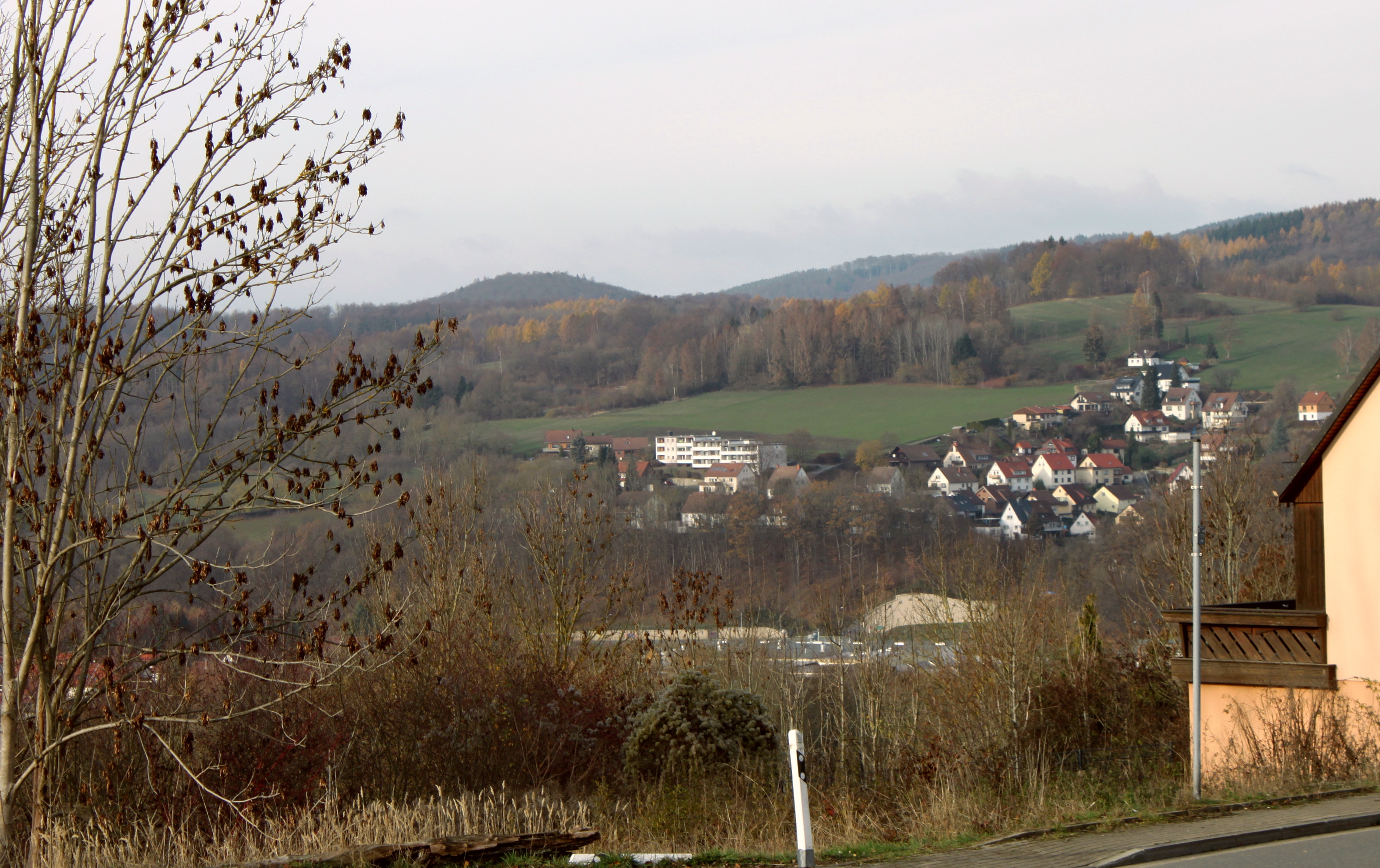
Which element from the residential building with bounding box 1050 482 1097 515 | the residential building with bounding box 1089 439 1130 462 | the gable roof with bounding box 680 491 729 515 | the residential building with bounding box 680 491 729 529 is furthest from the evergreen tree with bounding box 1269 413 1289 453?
the gable roof with bounding box 680 491 729 515

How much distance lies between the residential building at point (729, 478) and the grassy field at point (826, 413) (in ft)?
52.7

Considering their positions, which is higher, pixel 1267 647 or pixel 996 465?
pixel 1267 647

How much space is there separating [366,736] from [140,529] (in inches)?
479

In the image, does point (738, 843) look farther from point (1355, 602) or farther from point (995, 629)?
point (995, 629)

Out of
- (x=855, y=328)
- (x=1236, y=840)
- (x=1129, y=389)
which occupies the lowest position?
(x=1236, y=840)

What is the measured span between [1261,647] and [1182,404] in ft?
333

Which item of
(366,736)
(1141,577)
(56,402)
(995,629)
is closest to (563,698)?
(366,736)

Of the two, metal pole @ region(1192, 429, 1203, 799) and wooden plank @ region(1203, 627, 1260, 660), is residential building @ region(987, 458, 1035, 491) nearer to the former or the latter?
wooden plank @ region(1203, 627, 1260, 660)

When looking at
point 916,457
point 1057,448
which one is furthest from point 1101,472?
point 916,457

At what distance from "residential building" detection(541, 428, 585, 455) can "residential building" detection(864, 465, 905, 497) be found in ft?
83.0

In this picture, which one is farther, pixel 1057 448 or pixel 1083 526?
pixel 1057 448

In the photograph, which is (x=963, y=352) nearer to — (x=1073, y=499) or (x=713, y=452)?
(x=713, y=452)

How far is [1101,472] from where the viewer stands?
103m

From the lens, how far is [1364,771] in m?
14.0
